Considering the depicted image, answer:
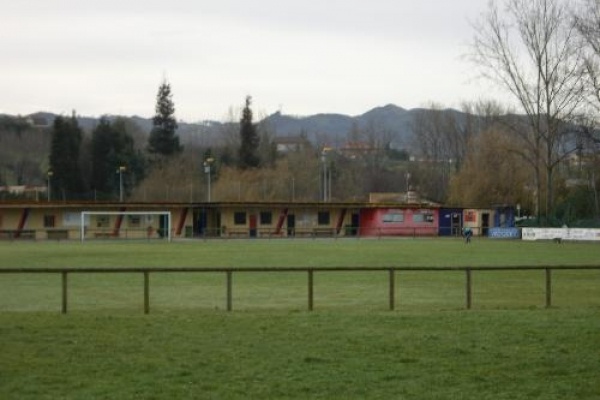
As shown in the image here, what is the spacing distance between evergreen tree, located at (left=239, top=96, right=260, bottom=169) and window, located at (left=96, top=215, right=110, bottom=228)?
48.8 m

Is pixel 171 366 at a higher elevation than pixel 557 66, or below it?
below

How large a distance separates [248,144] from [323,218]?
44.4m

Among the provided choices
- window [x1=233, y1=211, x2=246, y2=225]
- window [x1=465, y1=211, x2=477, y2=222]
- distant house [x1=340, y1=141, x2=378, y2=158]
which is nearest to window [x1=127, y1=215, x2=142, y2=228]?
window [x1=233, y1=211, x2=246, y2=225]

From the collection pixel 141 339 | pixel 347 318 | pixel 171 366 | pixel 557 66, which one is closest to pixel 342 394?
pixel 171 366

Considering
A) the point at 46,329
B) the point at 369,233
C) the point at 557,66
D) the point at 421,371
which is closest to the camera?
the point at 421,371

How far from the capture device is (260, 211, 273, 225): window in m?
85.6

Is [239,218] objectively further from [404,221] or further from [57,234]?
[57,234]

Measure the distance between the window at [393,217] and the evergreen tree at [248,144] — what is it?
46.2 m

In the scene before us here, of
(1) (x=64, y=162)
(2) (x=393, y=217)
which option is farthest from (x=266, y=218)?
(1) (x=64, y=162)

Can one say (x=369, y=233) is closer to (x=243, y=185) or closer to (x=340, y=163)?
(x=243, y=185)

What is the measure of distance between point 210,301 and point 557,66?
56636 millimetres

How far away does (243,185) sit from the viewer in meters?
114

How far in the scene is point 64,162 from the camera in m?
120

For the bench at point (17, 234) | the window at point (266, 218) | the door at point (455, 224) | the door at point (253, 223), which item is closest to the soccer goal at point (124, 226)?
the bench at point (17, 234)
